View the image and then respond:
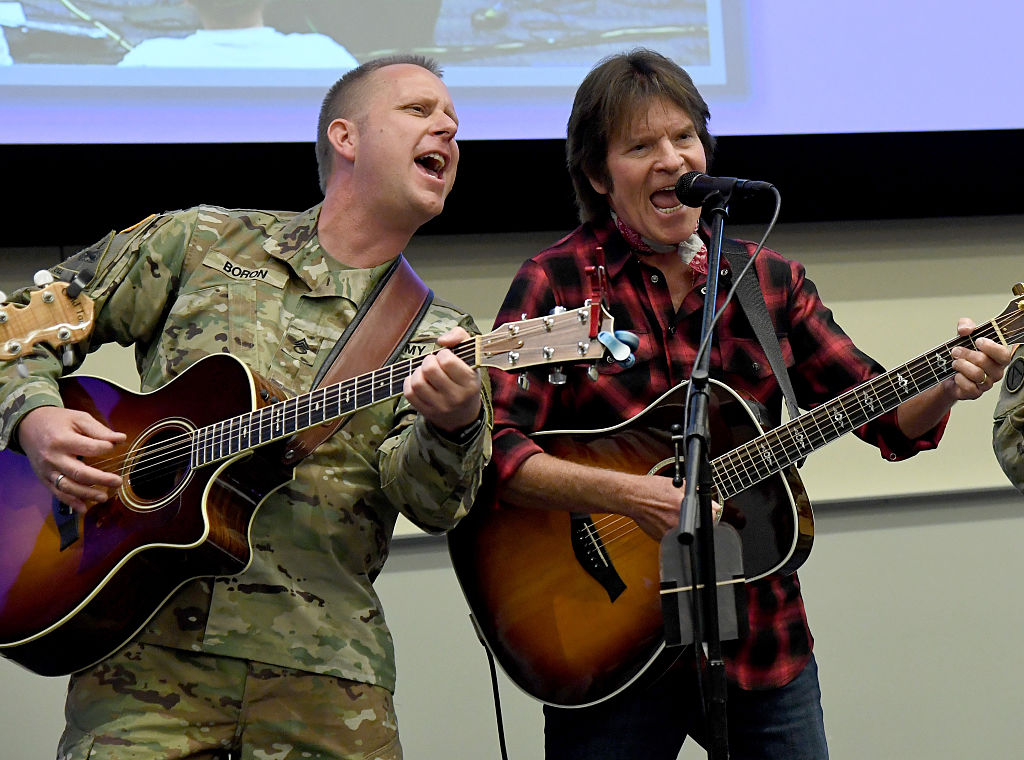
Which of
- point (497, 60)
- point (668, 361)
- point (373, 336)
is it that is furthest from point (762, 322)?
point (497, 60)

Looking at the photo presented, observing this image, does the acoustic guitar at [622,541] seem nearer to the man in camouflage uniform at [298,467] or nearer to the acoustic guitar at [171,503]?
the man in camouflage uniform at [298,467]

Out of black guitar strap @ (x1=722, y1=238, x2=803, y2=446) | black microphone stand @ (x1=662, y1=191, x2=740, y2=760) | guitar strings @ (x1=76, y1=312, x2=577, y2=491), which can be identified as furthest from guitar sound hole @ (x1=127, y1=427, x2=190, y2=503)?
black guitar strap @ (x1=722, y1=238, x2=803, y2=446)

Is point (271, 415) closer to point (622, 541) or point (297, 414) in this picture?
point (297, 414)

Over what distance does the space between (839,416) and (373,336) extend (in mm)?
946

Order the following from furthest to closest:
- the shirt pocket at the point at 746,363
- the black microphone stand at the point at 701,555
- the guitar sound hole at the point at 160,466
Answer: the shirt pocket at the point at 746,363 < the guitar sound hole at the point at 160,466 < the black microphone stand at the point at 701,555

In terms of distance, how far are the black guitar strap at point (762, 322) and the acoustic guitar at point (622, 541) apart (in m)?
0.07

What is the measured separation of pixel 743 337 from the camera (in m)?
2.40

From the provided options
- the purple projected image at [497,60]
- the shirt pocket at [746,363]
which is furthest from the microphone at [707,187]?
the purple projected image at [497,60]

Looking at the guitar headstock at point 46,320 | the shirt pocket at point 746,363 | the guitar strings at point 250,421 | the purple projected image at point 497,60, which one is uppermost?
the purple projected image at point 497,60

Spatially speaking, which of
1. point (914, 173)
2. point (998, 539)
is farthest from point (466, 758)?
point (914, 173)

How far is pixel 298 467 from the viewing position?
208 cm

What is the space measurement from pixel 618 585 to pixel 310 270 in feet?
2.86

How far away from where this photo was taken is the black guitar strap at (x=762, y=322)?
232 cm

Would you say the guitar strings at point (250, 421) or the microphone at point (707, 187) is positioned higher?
the microphone at point (707, 187)
